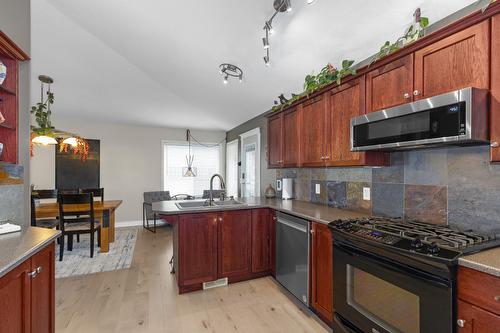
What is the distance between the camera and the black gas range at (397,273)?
1.17 m

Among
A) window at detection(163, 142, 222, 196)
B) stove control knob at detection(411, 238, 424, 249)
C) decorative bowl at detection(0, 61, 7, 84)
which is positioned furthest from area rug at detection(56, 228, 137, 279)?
stove control knob at detection(411, 238, 424, 249)

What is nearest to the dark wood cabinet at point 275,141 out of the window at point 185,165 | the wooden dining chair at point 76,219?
the wooden dining chair at point 76,219

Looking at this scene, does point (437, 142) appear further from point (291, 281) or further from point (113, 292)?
point (113, 292)

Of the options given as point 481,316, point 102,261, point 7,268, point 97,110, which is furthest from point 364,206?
point 97,110

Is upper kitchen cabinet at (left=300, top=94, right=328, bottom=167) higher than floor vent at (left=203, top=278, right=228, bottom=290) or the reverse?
higher

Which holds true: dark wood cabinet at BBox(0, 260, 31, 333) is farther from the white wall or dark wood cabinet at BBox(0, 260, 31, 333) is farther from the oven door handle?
the white wall

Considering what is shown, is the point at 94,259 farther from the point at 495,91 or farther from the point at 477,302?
the point at 495,91

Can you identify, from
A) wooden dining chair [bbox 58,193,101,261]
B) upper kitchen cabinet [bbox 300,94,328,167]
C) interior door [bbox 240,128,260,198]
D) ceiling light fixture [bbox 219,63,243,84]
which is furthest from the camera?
Result: interior door [bbox 240,128,260,198]

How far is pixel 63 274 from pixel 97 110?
3128 millimetres

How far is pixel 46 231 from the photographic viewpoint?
5.64 ft

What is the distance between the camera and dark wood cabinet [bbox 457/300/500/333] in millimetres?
1012

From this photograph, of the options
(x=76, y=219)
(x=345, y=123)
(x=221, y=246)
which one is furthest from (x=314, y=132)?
(x=76, y=219)

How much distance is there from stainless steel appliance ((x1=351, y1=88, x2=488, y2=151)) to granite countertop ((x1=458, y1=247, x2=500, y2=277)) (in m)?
0.57

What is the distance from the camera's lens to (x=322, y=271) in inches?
80.4
